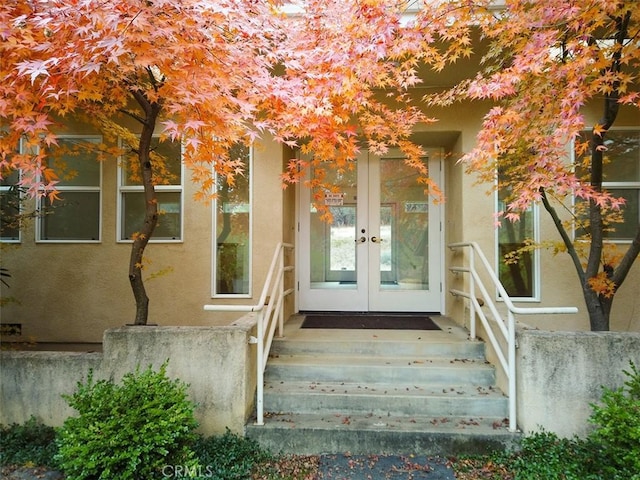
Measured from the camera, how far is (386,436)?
8.64 ft

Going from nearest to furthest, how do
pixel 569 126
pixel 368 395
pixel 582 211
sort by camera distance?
pixel 569 126
pixel 368 395
pixel 582 211

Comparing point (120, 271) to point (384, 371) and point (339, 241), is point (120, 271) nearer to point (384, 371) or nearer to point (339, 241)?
point (339, 241)

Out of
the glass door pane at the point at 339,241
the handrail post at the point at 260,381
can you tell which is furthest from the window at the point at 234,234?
the handrail post at the point at 260,381

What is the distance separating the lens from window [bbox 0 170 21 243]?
3916 mm

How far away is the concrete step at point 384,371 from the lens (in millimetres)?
3123

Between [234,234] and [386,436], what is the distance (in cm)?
286

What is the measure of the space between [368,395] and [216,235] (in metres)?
2.65

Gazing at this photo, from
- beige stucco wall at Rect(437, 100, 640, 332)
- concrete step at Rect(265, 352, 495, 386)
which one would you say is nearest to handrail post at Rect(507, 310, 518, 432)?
concrete step at Rect(265, 352, 495, 386)

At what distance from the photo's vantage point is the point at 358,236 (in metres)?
4.89

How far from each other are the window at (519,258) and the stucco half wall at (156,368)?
3.07 metres

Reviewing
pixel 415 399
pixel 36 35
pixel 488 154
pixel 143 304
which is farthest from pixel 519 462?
pixel 36 35

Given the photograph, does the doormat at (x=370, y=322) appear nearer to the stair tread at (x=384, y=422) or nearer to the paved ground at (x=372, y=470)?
the stair tread at (x=384, y=422)

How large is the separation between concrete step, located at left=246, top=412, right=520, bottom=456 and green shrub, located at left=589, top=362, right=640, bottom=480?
54cm

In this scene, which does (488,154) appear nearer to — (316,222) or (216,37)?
(216,37)
